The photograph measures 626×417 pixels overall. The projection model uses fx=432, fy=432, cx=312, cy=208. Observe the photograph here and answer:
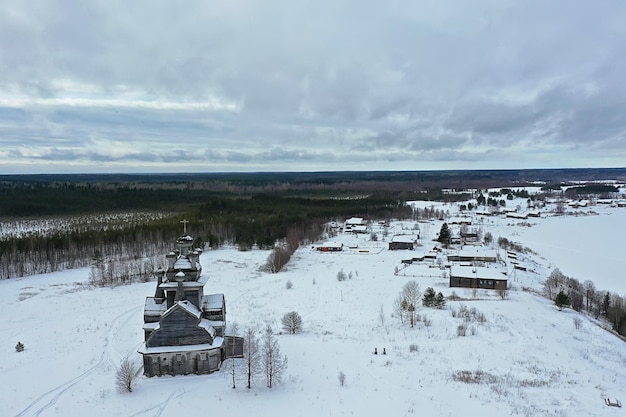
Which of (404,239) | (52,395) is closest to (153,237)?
(404,239)

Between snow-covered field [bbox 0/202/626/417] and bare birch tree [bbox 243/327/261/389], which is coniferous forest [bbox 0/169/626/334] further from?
bare birch tree [bbox 243/327/261/389]

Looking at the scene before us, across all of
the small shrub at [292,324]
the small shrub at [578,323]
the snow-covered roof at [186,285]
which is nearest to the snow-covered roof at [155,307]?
the snow-covered roof at [186,285]

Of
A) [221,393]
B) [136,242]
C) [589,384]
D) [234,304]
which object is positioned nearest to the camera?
[221,393]

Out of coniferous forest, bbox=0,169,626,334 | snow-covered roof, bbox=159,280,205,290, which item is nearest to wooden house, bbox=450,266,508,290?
coniferous forest, bbox=0,169,626,334

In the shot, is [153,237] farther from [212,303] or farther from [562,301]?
[562,301]

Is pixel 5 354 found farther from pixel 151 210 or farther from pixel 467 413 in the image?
pixel 151 210

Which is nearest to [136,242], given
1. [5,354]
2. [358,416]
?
[5,354]

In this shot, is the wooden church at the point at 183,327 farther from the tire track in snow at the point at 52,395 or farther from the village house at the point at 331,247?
the village house at the point at 331,247
